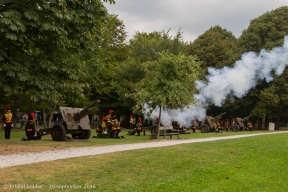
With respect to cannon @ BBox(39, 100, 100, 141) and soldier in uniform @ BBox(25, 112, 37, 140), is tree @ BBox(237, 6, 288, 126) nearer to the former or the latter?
cannon @ BBox(39, 100, 100, 141)

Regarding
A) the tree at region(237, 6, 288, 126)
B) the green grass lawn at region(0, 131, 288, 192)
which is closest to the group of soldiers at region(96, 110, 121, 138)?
the green grass lawn at region(0, 131, 288, 192)

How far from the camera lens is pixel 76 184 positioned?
946 centimetres

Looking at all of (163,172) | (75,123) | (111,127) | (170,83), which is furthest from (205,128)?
(163,172)

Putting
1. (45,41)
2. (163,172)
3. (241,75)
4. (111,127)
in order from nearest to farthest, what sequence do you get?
(163,172) < (45,41) < (111,127) < (241,75)

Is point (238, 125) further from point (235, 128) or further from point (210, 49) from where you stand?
point (210, 49)

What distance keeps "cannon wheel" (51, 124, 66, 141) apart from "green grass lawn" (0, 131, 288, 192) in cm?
861

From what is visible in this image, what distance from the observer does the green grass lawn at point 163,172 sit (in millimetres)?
9750

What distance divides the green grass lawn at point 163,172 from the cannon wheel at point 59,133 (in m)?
8.61

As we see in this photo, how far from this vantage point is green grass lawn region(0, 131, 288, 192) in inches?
384

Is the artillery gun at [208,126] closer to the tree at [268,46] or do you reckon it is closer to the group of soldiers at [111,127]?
the tree at [268,46]

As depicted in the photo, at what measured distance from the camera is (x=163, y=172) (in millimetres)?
11656

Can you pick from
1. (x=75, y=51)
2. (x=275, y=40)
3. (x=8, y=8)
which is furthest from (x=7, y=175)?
(x=275, y=40)

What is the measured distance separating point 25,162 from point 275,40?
41571mm

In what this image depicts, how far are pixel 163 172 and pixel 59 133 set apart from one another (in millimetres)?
12192
